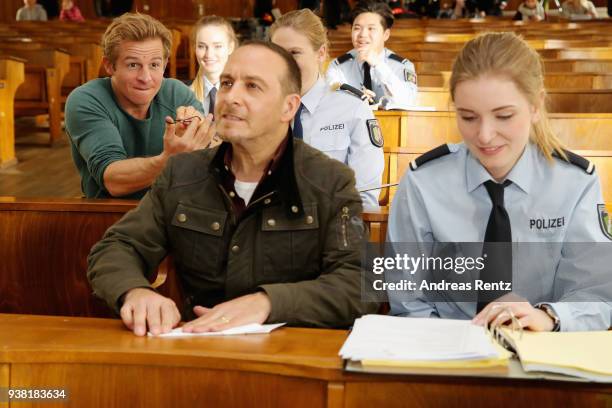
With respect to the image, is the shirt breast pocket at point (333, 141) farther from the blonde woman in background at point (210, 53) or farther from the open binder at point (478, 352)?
the open binder at point (478, 352)

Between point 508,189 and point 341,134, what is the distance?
4.23 feet

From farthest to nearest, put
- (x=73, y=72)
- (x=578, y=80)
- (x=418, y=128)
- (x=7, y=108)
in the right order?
(x=73, y=72) → (x=7, y=108) → (x=578, y=80) → (x=418, y=128)

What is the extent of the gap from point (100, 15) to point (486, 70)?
15.7 metres

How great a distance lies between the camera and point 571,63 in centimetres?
617

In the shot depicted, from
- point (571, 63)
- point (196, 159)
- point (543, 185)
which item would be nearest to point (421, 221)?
point (543, 185)

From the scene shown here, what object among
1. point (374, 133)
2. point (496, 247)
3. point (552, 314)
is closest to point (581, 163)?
point (496, 247)

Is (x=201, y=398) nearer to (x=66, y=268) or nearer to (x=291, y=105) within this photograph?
(x=291, y=105)

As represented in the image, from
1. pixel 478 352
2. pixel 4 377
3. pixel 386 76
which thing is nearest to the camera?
pixel 478 352

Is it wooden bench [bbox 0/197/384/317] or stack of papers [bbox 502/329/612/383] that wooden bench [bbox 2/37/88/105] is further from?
stack of papers [bbox 502/329/612/383]

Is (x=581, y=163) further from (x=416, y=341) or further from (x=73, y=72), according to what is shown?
(x=73, y=72)

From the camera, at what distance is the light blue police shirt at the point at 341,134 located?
3.06 meters

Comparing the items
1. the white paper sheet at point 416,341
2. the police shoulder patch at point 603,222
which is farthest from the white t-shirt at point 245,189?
the police shoulder patch at point 603,222

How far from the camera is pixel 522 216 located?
1.82 meters

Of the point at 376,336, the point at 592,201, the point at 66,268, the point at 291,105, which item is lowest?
the point at 66,268
